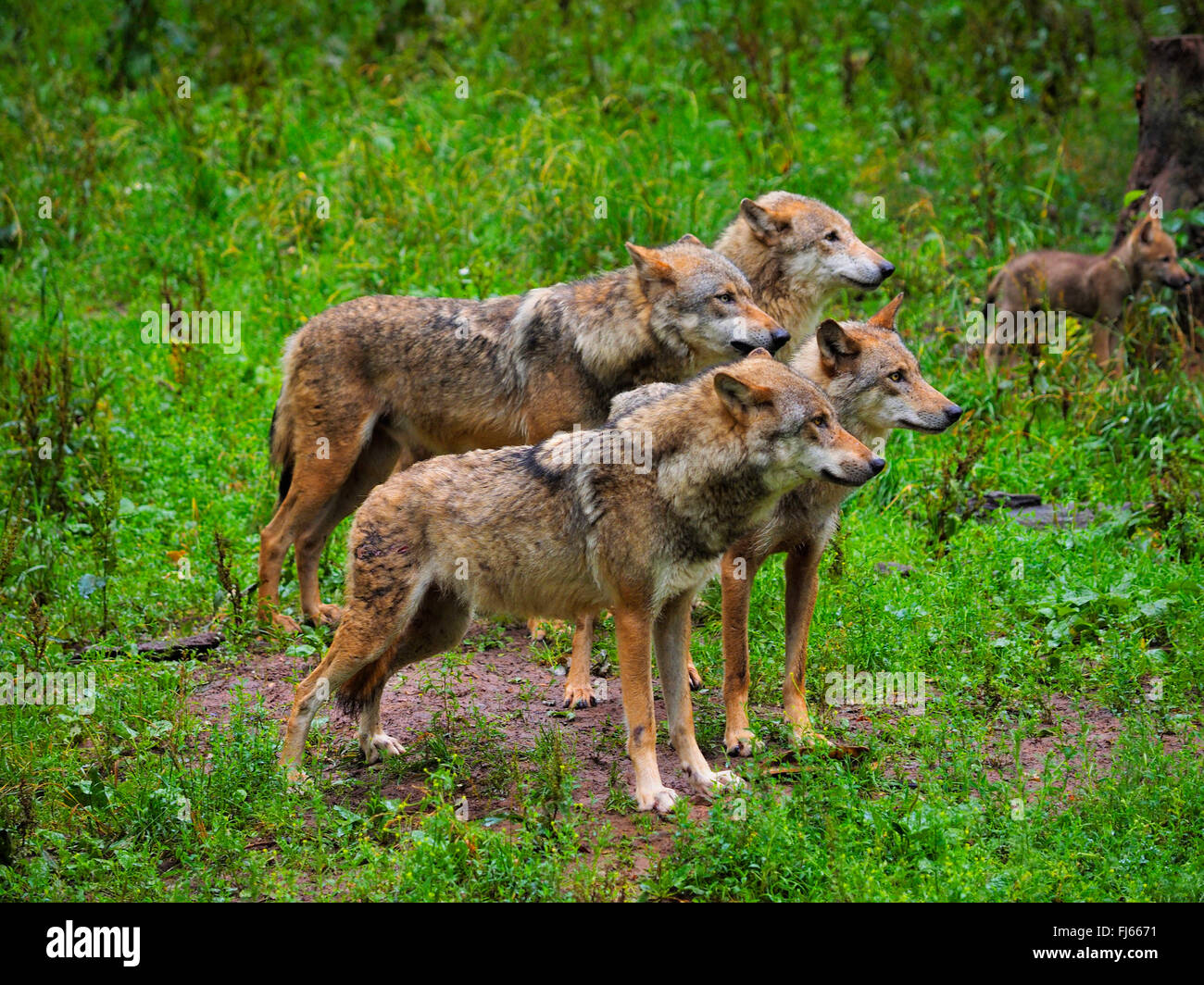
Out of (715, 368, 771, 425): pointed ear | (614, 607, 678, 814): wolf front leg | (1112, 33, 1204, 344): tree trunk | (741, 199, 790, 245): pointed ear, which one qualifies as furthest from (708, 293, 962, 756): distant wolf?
(1112, 33, 1204, 344): tree trunk

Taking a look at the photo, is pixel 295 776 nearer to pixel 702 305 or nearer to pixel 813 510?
pixel 813 510

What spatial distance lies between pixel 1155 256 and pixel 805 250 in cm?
Result: 447

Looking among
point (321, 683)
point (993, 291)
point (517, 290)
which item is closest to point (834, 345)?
point (321, 683)

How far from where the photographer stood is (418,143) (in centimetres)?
1210

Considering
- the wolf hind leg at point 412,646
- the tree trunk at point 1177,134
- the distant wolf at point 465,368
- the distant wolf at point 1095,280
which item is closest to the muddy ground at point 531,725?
the wolf hind leg at point 412,646

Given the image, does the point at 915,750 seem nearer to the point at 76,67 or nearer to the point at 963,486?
the point at 963,486

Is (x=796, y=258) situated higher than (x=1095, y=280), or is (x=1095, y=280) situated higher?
(x=1095, y=280)

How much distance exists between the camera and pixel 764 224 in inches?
288

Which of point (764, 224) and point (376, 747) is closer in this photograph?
point (376, 747)

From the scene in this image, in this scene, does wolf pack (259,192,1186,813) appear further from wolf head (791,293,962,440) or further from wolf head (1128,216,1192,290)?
wolf head (1128,216,1192,290)

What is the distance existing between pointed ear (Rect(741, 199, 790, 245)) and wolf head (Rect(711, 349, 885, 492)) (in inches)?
89.0

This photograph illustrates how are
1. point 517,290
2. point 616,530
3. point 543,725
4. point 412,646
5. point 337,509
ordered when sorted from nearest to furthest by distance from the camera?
1. point 616,530
2. point 412,646
3. point 543,725
4. point 337,509
5. point 517,290

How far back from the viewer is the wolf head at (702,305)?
6754mm

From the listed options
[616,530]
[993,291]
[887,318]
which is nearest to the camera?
[616,530]
